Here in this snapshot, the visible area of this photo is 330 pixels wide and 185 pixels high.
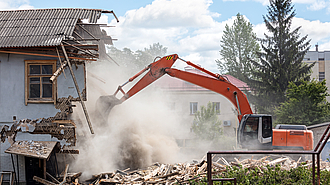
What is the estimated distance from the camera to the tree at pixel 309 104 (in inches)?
845

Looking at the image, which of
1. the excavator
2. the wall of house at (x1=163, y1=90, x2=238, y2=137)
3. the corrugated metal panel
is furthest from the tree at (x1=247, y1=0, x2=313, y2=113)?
the corrugated metal panel

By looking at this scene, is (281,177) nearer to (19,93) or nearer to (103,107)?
(103,107)

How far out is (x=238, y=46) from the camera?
44.3 m

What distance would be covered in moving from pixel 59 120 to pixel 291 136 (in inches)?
393

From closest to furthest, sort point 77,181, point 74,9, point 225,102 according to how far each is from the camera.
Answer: point 77,181, point 74,9, point 225,102

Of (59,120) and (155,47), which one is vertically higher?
(155,47)

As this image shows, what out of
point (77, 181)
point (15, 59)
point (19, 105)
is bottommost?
point (77, 181)

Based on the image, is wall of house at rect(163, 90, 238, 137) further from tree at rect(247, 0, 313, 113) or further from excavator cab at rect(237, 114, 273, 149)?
excavator cab at rect(237, 114, 273, 149)

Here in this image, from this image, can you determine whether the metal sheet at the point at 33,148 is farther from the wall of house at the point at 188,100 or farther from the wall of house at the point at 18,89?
the wall of house at the point at 188,100

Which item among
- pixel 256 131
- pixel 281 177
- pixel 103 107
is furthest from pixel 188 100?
pixel 281 177

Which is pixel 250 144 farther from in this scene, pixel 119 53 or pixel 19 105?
pixel 119 53

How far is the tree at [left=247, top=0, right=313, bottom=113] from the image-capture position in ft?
91.9

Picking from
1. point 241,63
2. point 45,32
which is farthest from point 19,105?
point 241,63

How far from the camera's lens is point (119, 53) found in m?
43.1
